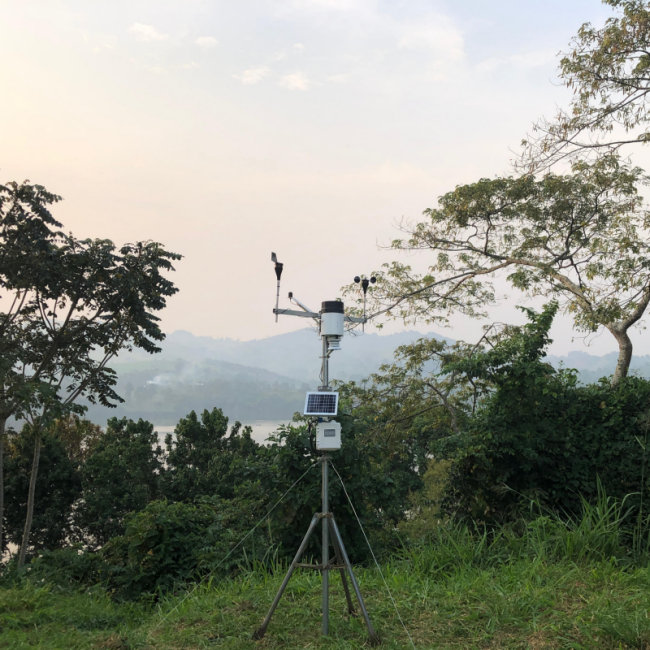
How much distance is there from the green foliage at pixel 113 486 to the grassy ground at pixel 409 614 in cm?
1342

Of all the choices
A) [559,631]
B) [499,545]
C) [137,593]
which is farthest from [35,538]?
[559,631]

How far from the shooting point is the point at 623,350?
11.2 m

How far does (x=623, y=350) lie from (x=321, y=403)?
911 centimetres

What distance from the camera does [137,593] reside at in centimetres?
671

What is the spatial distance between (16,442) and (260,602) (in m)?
17.0

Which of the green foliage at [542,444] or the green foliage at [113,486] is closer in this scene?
the green foliage at [542,444]

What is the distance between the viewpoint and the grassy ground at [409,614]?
157 inches

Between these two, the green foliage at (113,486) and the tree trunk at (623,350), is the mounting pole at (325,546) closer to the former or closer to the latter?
the tree trunk at (623,350)

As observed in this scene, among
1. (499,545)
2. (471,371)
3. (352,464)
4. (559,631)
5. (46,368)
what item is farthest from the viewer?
(46,368)

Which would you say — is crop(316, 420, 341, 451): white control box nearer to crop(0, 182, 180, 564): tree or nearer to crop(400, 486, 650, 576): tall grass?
crop(400, 486, 650, 576): tall grass

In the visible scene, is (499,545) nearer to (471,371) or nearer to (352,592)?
(352,592)

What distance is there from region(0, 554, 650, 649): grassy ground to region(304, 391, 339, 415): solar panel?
1.59 meters

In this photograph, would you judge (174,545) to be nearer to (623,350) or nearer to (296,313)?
(296,313)

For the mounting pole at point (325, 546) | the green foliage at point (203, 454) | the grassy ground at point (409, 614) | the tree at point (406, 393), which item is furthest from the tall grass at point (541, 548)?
the green foliage at point (203, 454)
